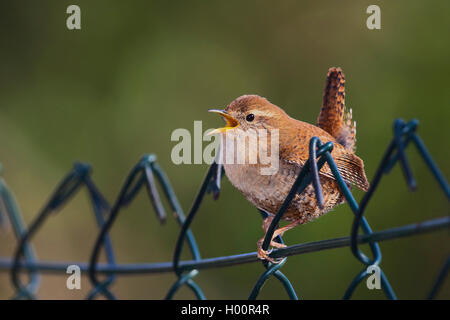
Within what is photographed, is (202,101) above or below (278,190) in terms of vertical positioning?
above

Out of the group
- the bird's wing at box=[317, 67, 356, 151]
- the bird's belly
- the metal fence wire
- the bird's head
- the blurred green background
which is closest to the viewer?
the metal fence wire

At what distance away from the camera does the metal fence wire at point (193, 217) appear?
45.0 inches

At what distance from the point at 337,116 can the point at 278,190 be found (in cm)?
63

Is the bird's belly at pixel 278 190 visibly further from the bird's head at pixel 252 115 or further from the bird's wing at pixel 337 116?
the bird's wing at pixel 337 116

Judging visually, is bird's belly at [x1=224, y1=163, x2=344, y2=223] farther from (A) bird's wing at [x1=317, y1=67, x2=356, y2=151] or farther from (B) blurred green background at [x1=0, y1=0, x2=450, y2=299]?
(B) blurred green background at [x1=0, y1=0, x2=450, y2=299]

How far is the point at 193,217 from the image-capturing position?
70.1 inches

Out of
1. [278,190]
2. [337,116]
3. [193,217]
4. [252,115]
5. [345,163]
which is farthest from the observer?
[337,116]

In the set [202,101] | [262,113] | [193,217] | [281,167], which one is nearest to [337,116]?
[262,113]

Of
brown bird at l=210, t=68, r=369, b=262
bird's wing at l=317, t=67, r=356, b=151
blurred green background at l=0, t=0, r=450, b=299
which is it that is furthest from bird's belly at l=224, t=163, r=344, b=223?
blurred green background at l=0, t=0, r=450, b=299

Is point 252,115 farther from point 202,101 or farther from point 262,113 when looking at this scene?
point 202,101

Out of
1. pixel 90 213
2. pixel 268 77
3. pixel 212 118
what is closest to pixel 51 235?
pixel 90 213

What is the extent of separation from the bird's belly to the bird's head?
0.91ft

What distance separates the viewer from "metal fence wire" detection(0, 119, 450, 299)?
1144 mm
